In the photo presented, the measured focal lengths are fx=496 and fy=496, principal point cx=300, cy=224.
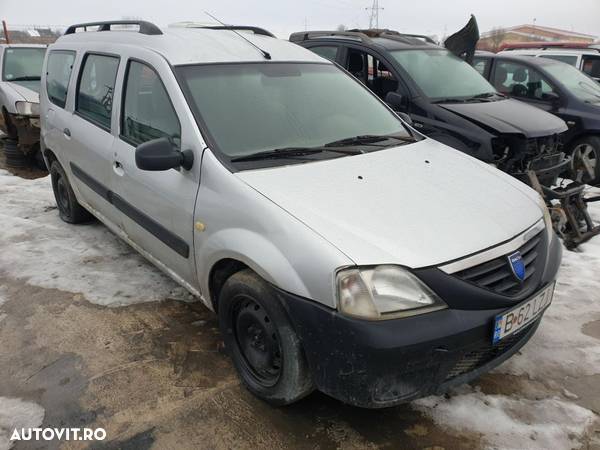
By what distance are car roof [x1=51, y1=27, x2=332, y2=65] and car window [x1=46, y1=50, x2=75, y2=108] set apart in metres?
0.62

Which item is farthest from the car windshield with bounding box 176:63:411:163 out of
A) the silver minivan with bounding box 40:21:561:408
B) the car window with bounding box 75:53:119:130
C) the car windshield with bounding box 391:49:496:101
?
the car windshield with bounding box 391:49:496:101

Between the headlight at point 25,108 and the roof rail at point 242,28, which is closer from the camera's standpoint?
the roof rail at point 242,28

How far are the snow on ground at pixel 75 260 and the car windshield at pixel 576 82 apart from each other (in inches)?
234

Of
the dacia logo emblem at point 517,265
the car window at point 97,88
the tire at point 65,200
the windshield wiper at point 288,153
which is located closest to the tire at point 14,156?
the tire at point 65,200

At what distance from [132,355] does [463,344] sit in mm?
1878

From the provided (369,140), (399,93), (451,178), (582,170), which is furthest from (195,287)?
(582,170)

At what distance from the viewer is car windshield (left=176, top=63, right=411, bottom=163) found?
2.69 meters

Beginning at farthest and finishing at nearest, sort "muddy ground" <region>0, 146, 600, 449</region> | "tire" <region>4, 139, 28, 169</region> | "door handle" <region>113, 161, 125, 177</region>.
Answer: "tire" <region>4, 139, 28, 169</region>, "door handle" <region>113, 161, 125, 177</region>, "muddy ground" <region>0, 146, 600, 449</region>

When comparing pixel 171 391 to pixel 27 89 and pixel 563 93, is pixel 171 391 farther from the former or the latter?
pixel 27 89

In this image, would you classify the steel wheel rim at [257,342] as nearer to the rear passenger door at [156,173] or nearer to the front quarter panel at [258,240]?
the front quarter panel at [258,240]

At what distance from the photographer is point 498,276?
2131 mm

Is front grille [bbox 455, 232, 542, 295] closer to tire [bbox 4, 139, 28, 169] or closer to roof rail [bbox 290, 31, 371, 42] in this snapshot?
roof rail [bbox 290, 31, 371, 42]

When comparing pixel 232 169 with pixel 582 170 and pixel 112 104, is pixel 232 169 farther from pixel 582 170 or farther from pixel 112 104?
pixel 582 170

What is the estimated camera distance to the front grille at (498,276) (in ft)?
6.74
